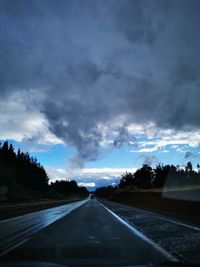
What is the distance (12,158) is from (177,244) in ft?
614

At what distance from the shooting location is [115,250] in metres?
14.7

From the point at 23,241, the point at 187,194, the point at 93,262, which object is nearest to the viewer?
the point at 93,262

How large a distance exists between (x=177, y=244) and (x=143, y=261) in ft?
16.1

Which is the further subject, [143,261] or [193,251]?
[193,251]

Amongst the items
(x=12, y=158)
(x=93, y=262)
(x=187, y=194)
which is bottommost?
(x=93, y=262)

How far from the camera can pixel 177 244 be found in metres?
16.5

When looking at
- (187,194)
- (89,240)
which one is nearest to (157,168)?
(187,194)

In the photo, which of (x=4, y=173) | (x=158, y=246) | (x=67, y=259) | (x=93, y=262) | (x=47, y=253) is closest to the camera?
(x=93, y=262)

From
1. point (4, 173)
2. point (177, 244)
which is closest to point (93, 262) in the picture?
point (177, 244)

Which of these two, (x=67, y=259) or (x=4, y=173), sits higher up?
(x=4, y=173)

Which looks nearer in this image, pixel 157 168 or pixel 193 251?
pixel 193 251

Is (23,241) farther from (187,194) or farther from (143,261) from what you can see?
(187,194)

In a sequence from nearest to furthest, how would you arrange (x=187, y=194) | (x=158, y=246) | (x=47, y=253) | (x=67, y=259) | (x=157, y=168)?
(x=67, y=259), (x=47, y=253), (x=158, y=246), (x=187, y=194), (x=157, y=168)

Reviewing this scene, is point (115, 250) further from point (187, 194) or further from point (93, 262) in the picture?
point (187, 194)
